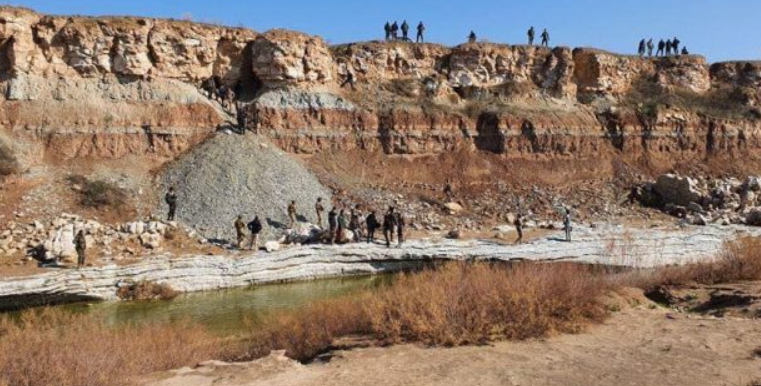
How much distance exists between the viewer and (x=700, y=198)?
120 ft

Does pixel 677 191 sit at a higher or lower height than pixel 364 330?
higher

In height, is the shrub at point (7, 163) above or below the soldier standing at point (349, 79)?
below

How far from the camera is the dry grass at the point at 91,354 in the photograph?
28.2ft

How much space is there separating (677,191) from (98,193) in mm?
33741

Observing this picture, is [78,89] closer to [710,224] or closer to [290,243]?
[290,243]

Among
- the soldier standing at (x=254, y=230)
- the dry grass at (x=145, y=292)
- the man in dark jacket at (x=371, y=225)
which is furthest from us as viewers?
the man in dark jacket at (x=371, y=225)

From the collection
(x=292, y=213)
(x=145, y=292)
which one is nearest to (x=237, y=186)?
(x=292, y=213)

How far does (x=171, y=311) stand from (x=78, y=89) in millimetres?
18490

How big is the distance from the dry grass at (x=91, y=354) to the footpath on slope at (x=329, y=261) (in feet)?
21.0

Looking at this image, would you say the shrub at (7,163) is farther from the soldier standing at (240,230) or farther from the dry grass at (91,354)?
the dry grass at (91,354)

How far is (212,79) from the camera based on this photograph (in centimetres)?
3562

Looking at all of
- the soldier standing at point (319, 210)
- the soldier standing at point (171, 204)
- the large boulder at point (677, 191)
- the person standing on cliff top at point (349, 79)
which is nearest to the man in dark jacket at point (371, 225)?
the soldier standing at point (319, 210)

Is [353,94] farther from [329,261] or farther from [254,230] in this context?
[329,261]

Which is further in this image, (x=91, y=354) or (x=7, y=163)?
(x=7, y=163)
